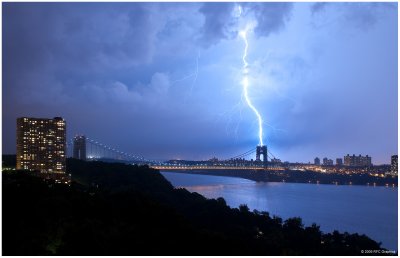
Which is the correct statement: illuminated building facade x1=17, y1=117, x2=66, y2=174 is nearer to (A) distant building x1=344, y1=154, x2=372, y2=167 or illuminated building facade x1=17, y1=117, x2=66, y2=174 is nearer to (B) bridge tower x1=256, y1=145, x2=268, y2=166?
(B) bridge tower x1=256, y1=145, x2=268, y2=166

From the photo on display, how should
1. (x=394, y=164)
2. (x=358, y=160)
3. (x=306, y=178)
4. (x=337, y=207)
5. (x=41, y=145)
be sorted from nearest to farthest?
(x=337, y=207), (x=41, y=145), (x=394, y=164), (x=306, y=178), (x=358, y=160)

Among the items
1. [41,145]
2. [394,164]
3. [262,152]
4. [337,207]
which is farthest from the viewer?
[262,152]

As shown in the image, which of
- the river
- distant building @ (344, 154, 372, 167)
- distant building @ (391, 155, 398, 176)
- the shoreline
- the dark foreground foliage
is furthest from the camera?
distant building @ (344, 154, 372, 167)

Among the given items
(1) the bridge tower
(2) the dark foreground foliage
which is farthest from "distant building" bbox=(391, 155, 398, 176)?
(2) the dark foreground foliage

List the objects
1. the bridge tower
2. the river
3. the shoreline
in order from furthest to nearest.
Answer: the bridge tower → the shoreline → the river

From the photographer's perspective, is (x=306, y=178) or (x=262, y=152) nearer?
(x=306, y=178)

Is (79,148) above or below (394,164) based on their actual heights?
above

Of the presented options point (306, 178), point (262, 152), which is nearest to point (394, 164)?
point (306, 178)

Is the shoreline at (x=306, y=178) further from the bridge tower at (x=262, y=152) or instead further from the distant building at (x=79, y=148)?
the distant building at (x=79, y=148)

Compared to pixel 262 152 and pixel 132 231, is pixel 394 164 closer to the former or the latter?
pixel 262 152
